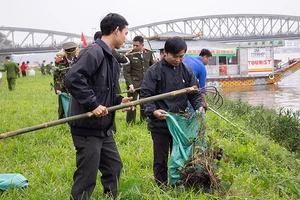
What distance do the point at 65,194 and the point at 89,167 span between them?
0.83 m

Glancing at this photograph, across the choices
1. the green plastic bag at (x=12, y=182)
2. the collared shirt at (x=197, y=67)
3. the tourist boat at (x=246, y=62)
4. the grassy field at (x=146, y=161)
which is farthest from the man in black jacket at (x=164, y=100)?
the tourist boat at (x=246, y=62)

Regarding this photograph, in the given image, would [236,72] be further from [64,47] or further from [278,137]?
[64,47]

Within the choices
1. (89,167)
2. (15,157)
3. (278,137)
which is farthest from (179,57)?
(278,137)

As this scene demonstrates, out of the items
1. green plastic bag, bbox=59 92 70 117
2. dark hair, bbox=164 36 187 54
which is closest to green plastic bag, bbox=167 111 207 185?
dark hair, bbox=164 36 187 54

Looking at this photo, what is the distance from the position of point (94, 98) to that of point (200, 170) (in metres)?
1.23

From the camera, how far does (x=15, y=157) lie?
216 inches

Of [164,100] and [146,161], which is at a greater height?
[164,100]

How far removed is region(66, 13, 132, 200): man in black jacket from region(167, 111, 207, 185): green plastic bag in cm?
66

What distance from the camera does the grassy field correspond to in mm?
3803

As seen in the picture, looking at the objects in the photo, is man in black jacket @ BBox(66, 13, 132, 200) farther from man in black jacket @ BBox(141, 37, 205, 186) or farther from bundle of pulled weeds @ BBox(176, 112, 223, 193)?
bundle of pulled weeds @ BBox(176, 112, 223, 193)

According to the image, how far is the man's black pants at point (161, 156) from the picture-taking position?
12.7 feet

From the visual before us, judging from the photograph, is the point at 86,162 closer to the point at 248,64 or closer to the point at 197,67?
the point at 197,67

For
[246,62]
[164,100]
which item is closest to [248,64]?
[246,62]

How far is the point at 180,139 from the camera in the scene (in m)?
3.69
